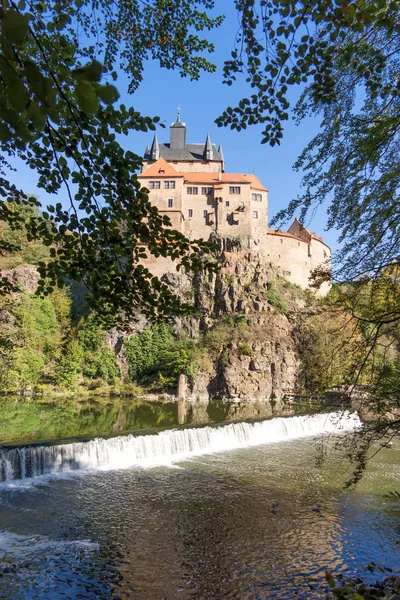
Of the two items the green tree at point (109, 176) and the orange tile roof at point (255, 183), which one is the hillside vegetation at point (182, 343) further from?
the green tree at point (109, 176)

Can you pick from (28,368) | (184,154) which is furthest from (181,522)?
(184,154)

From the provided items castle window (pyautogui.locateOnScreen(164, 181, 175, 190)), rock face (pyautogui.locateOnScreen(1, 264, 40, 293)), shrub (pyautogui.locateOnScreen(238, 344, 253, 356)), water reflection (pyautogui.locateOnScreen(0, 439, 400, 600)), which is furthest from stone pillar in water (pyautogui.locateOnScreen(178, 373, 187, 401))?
castle window (pyautogui.locateOnScreen(164, 181, 175, 190))

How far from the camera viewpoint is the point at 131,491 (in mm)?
10086

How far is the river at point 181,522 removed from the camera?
19.6ft

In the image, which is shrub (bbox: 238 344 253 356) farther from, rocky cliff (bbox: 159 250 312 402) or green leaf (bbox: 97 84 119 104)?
green leaf (bbox: 97 84 119 104)

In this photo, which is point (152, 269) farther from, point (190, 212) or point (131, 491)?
point (131, 491)

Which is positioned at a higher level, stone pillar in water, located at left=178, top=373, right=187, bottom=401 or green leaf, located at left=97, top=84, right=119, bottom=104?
green leaf, located at left=97, top=84, right=119, bottom=104

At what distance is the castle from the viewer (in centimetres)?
4291

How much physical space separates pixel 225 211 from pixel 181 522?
3898cm

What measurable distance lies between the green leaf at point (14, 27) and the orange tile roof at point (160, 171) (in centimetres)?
4352

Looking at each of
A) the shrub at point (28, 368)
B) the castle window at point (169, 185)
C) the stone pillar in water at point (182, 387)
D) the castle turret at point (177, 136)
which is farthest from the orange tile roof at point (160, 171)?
the shrub at point (28, 368)

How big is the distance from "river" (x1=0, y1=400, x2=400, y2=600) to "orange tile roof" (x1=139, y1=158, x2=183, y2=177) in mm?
33827

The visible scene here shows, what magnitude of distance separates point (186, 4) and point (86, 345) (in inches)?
1285

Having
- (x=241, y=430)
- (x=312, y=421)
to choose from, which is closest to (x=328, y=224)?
(x=241, y=430)
